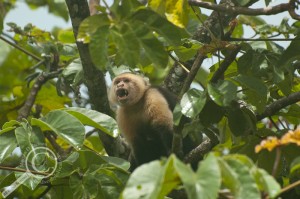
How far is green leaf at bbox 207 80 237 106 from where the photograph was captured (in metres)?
3.38

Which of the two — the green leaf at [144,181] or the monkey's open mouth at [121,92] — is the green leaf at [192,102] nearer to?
the green leaf at [144,181]

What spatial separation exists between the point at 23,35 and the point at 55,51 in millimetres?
449

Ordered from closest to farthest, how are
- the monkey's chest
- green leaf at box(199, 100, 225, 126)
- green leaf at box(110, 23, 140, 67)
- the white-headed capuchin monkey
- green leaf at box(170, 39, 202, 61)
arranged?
green leaf at box(110, 23, 140, 67)
green leaf at box(199, 100, 225, 126)
green leaf at box(170, 39, 202, 61)
the white-headed capuchin monkey
the monkey's chest

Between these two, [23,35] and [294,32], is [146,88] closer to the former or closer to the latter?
[23,35]

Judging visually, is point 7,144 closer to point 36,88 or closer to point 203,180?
point 203,180

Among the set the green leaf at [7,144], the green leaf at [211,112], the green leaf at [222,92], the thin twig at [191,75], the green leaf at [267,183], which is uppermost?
the thin twig at [191,75]

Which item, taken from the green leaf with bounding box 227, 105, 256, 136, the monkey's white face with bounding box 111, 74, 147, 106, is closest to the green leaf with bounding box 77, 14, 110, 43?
the green leaf with bounding box 227, 105, 256, 136

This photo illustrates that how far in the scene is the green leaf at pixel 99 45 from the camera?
110 inches

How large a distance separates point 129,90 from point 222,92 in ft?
8.87

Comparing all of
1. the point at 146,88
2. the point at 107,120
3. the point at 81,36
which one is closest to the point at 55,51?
the point at 146,88

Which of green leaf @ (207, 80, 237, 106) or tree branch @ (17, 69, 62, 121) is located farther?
tree branch @ (17, 69, 62, 121)

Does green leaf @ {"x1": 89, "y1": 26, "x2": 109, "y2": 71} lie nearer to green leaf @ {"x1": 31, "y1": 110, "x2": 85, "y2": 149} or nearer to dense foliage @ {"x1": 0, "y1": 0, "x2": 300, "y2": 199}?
dense foliage @ {"x1": 0, "y1": 0, "x2": 300, "y2": 199}

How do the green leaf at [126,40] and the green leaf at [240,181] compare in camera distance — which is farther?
the green leaf at [126,40]

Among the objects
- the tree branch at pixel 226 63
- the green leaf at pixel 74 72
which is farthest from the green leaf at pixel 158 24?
the green leaf at pixel 74 72
